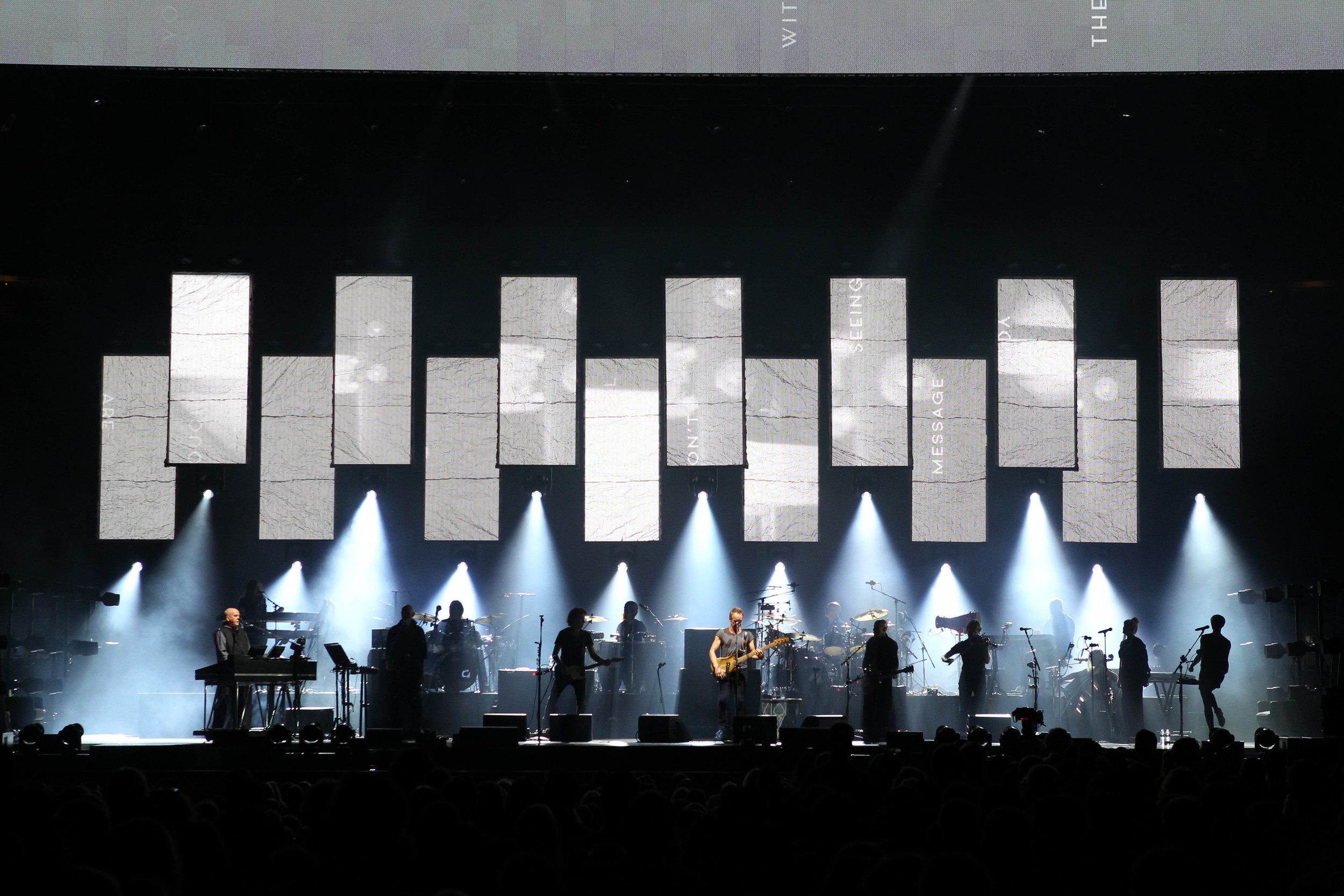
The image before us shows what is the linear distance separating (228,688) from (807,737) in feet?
16.7

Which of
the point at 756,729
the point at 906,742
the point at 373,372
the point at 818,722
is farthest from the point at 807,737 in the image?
the point at 373,372

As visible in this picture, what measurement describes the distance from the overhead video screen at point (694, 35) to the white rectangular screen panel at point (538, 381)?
3.90 metres

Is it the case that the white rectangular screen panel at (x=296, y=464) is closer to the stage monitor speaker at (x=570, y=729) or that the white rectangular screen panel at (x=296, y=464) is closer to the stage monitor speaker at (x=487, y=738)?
the stage monitor speaker at (x=570, y=729)

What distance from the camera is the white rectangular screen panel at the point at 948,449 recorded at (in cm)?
1489

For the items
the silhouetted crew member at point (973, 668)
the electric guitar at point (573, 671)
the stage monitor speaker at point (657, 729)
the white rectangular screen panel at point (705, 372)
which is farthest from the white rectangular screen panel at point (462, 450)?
the silhouetted crew member at point (973, 668)

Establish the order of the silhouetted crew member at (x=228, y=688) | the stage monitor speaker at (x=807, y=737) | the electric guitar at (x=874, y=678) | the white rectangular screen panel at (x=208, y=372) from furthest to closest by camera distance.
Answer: the white rectangular screen panel at (x=208, y=372) → the electric guitar at (x=874, y=678) → the silhouetted crew member at (x=228, y=688) → the stage monitor speaker at (x=807, y=737)

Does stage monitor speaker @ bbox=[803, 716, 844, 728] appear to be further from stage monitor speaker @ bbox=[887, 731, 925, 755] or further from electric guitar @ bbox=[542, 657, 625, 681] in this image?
electric guitar @ bbox=[542, 657, 625, 681]

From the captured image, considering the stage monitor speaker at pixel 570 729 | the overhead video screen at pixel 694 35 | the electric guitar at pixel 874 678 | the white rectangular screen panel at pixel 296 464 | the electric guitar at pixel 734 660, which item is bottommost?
the stage monitor speaker at pixel 570 729

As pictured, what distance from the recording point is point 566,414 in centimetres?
1472

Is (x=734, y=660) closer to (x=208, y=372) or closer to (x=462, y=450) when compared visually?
(x=462, y=450)

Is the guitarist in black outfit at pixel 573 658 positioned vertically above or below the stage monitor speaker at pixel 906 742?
above

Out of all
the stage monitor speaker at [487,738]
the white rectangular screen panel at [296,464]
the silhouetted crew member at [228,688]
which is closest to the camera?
the stage monitor speaker at [487,738]

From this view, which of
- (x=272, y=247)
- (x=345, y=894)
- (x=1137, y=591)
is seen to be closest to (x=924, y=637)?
(x=1137, y=591)

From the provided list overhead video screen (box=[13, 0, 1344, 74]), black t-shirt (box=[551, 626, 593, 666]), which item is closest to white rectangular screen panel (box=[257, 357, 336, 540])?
black t-shirt (box=[551, 626, 593, 666])
